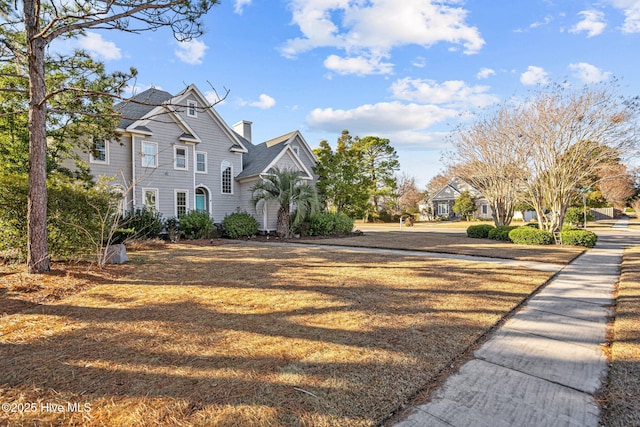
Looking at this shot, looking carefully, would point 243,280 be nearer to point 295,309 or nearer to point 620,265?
point 295,309

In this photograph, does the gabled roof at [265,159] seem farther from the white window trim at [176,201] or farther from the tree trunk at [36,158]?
the tree trunk at [36,158]

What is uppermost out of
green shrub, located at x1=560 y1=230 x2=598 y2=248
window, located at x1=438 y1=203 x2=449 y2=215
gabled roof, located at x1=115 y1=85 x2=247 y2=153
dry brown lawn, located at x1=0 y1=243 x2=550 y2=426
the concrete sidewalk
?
gabled roof, located at x1=115 y1=85 x2=247 y2=153

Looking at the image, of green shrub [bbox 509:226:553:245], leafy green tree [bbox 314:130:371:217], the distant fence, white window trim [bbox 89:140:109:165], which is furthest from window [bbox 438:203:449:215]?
white window trim [bbox 89:140:109:165]

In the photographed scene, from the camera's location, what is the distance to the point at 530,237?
1330 cm

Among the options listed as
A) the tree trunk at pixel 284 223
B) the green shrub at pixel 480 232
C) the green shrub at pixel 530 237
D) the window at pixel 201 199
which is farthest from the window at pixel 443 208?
the window at pixel 201 199

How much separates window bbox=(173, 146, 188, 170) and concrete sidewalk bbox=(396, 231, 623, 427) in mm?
16576

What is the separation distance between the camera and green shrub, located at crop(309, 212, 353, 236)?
57.9 feet

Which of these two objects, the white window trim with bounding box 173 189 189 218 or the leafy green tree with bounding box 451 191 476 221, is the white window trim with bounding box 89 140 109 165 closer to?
the white window trim with bounding box 173 189 189 218

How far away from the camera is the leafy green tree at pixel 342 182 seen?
20281mm

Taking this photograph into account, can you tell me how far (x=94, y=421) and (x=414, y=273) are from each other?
6214 mm

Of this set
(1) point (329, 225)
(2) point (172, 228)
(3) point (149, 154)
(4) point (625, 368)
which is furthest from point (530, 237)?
(3) point (149, 154)

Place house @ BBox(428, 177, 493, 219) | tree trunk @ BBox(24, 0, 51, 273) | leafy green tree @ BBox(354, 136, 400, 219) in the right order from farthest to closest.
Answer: house @ BBox(428, 177, 493, 219) → leafy green tree @ BBox(354, 136, 400, 219) → tree trunk @ BBox(24, 0, 51, 273)

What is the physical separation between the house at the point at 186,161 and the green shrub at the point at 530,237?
465 inches

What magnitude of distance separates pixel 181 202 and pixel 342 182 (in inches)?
386
